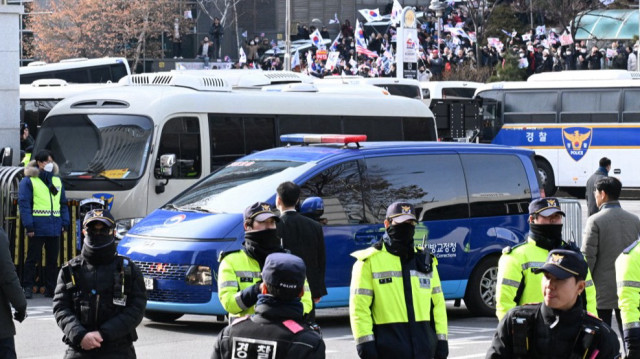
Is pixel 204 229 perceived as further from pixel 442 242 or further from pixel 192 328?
pixel 442 242

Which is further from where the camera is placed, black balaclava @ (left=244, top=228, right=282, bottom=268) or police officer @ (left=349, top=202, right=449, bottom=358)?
black balaclava @ (left=244, top=228, right=282, bottom=268)

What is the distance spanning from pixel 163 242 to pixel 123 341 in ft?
16.4

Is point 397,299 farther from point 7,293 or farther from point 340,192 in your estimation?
point 340,192

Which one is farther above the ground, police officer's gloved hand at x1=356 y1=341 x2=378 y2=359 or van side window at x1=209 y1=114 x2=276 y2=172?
van side window at x1=209 y1=114 x2=276 y2=172

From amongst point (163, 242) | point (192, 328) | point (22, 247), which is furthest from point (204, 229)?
point (22, 247)

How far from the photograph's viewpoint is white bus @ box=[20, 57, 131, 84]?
119 ft

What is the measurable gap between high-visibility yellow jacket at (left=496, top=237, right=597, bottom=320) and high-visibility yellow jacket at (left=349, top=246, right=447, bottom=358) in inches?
17.0

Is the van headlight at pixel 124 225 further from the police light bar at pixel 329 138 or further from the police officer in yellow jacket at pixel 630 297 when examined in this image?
the police officer in yellow jacket at pixel 630 297

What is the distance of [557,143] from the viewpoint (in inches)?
1344

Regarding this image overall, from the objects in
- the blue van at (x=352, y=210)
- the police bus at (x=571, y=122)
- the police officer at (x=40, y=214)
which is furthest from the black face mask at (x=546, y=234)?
the police bus at (x=571, y=122)

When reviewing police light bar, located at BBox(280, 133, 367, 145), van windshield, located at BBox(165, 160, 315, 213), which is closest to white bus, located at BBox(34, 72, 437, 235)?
van windshield, located at BBox(165, 160, 315, 213)

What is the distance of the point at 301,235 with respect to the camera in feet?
31.6

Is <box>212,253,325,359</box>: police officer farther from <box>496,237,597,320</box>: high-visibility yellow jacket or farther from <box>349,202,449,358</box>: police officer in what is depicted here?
<box>496,237,597,320</box>: high-visibility yellow jacket

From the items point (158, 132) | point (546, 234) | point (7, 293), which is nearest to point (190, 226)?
point (7, 293)
